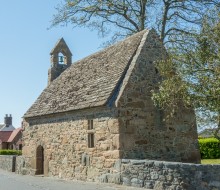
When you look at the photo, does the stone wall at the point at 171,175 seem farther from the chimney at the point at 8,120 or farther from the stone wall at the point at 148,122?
the chimney at the point at 8,120

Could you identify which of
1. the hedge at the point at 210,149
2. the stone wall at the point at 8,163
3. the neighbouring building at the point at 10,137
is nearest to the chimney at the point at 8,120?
the neighbouring building at the point at 10,137

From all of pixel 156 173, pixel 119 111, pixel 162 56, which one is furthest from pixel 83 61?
pixel 156 173

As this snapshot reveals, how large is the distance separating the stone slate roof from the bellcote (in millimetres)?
1707

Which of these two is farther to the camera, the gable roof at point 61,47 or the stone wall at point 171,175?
the gable roof at point 61,47

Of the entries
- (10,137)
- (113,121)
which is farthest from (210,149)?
(10,137)

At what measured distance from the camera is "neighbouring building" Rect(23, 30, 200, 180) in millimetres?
12320

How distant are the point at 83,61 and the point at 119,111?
8.21m

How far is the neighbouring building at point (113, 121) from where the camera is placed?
485 inches

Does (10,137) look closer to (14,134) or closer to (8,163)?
(14,134)

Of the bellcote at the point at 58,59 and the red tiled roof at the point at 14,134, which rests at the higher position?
the bellcote at the point at 58,59

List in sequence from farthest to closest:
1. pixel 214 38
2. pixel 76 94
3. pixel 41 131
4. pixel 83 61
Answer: pixel 83 61 → pixel 41 131 → pixel 76 94 → pixel 214 38

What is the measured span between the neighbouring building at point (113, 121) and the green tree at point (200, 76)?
1326 mm

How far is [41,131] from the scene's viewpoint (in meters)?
17.3

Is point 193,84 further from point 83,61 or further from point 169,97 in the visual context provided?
point 83,61
